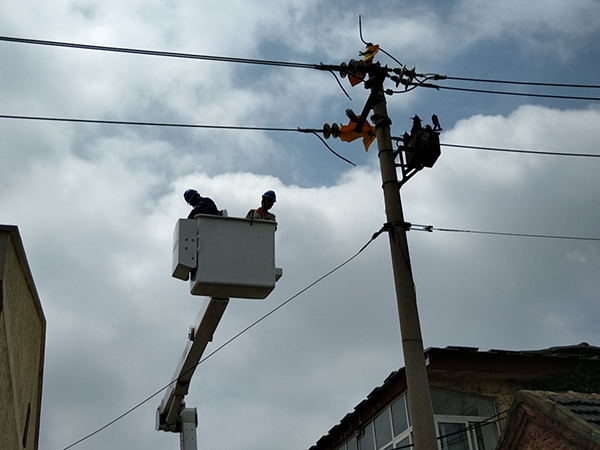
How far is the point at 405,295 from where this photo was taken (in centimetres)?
702

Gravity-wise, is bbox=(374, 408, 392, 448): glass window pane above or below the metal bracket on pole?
above

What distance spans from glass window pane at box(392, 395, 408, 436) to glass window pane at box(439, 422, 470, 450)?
36.1 inches


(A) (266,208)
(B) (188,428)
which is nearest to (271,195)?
(A) (266,208)

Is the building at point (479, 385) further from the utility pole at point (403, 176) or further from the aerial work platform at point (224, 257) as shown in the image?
the aerial work platform at point (224, 257)

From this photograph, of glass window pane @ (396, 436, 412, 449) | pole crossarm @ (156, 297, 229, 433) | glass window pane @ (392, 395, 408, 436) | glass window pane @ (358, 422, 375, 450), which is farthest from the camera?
glass window pane @ (358, 422, 375, 450)

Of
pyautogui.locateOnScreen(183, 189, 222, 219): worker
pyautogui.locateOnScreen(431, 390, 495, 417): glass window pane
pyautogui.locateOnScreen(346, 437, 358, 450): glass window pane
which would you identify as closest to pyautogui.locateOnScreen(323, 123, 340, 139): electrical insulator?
pyautogui.locateOnScreen(183, 189, 222, 219): worker

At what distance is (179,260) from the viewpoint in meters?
7.04

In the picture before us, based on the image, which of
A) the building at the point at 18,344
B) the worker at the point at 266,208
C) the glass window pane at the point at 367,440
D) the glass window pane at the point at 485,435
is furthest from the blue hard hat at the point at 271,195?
the glass window pane at the point at 367,440

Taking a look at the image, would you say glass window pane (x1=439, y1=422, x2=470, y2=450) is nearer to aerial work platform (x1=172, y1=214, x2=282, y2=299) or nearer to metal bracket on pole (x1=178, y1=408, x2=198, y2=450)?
metal bracket on pole (x1=178, y1=408, x2=198, y2=450)

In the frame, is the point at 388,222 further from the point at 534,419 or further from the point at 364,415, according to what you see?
the point at 364,415

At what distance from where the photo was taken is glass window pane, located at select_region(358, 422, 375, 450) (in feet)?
45.9

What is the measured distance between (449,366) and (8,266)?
23.4 feet

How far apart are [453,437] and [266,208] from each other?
5931mm

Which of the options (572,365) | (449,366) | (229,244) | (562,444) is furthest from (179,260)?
(572,365)
